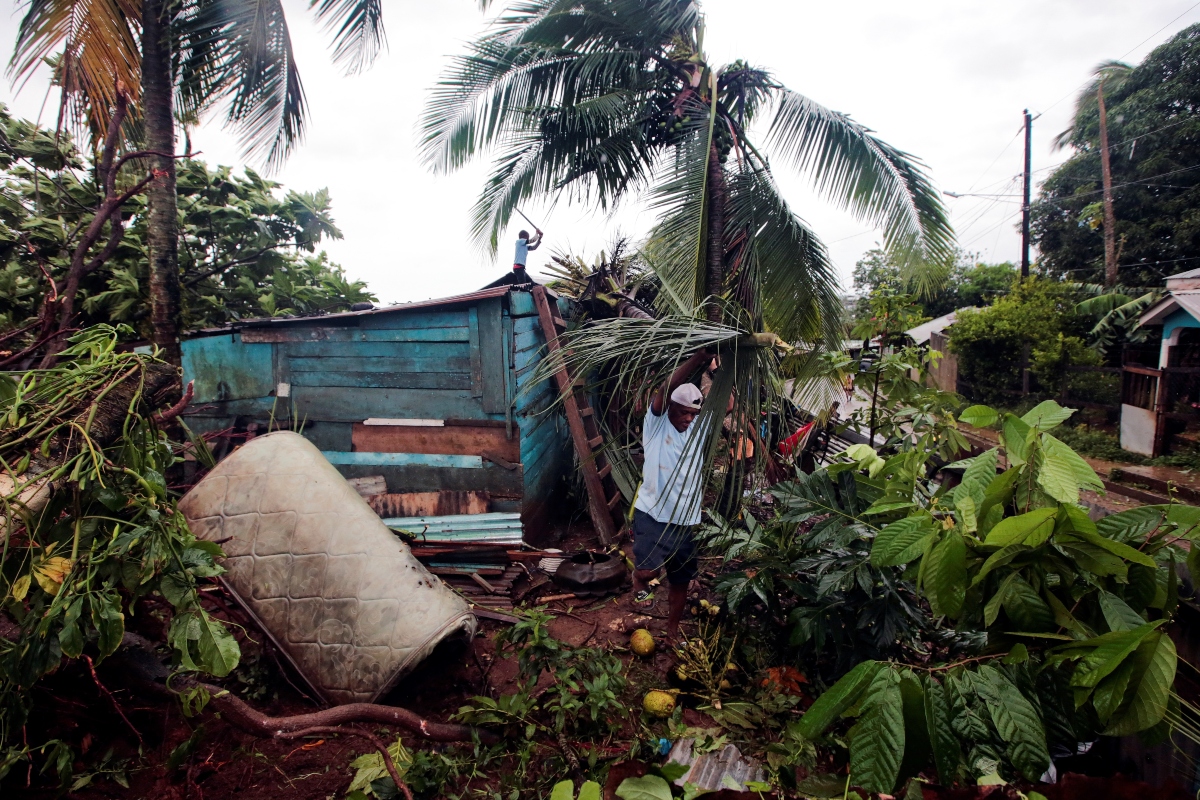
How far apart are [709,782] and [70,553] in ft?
7.65

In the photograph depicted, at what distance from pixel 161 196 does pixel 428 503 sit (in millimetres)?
3624

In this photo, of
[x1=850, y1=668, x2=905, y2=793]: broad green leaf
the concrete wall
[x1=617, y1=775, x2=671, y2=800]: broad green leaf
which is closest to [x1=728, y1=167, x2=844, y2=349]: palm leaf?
[x1=850, y1=668, x2=905, y2=793]: broad green leaf

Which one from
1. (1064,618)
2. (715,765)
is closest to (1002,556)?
(1064,618)

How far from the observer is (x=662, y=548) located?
3506 mm

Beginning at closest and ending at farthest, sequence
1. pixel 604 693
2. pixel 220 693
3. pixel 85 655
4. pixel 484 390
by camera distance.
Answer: pixel 85 655, pixel 220 693, pixel 604 693, pixel 484 390

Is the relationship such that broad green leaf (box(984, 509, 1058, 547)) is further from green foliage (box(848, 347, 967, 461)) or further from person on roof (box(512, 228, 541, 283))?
person on roof (box(512, 228, 541, 283))

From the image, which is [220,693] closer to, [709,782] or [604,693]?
[604,693]

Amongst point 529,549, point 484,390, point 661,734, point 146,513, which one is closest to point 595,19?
point 484,390

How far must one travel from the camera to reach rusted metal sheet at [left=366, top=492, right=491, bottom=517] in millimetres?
4859

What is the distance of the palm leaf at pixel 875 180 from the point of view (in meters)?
5.36

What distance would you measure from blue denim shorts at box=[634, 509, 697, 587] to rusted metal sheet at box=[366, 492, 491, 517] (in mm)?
1791

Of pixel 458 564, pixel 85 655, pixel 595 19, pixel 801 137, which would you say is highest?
pixel 595 19

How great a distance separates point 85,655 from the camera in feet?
6.33

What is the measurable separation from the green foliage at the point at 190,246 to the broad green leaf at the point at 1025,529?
6.74m
